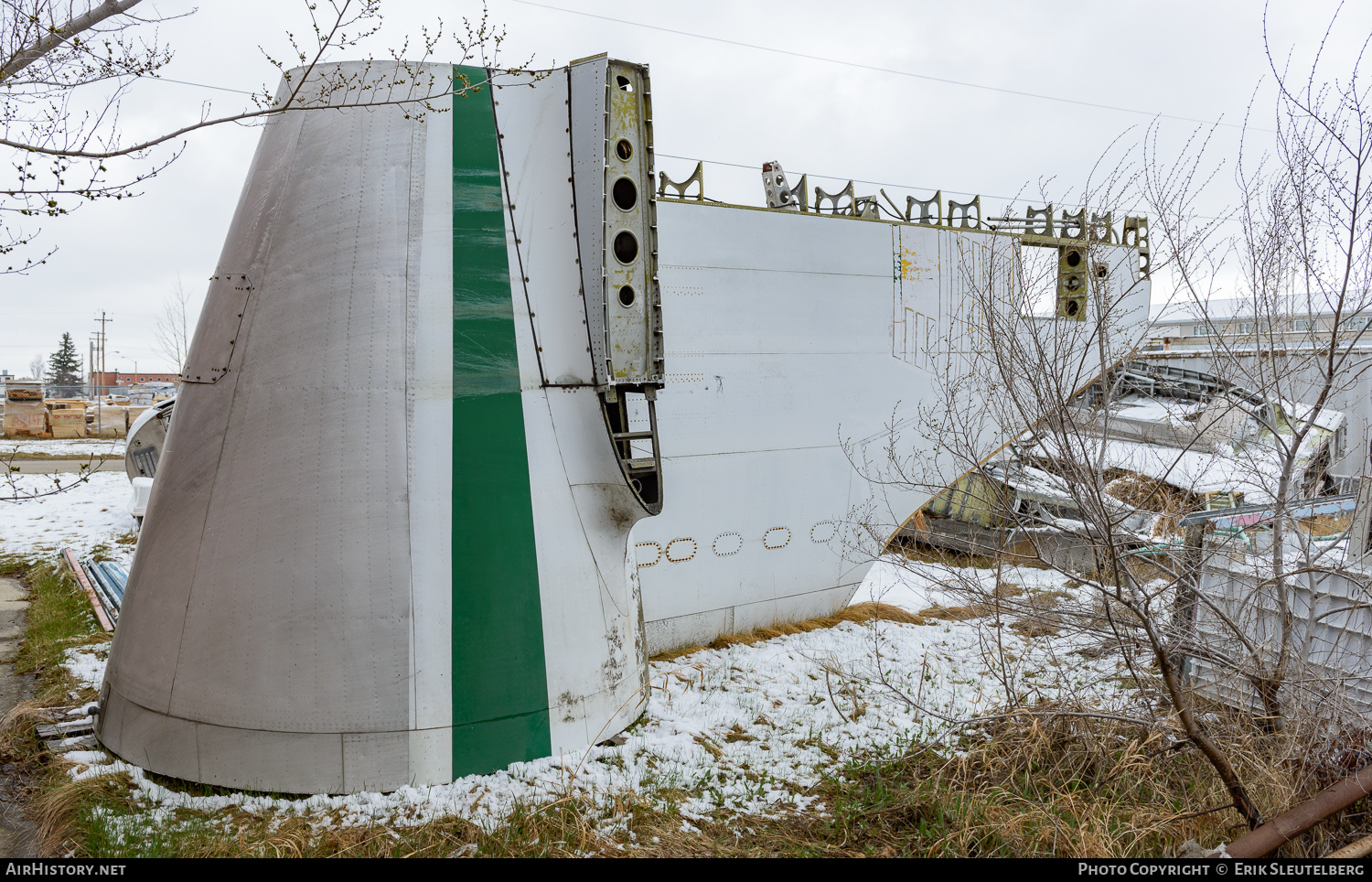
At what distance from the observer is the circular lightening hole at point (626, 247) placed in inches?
242

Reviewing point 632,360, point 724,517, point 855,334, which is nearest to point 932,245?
point 855,334

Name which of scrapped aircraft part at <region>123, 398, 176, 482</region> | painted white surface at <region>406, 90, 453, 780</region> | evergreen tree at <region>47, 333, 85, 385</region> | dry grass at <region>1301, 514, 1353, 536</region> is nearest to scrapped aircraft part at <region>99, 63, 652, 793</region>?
painted white surface at <region>406, 90, 453, 780</region>

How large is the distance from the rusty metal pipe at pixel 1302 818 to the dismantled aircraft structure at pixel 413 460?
2698mm

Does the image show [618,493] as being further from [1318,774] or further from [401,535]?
[1318,774]

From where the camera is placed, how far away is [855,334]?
9.84 metres

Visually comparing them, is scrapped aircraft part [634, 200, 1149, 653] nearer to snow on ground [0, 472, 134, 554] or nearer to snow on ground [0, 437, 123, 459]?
snow on ground [0, 472, 134, 554]

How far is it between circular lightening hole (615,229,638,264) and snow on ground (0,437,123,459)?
24739 millimetres

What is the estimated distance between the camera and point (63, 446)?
93.2ft

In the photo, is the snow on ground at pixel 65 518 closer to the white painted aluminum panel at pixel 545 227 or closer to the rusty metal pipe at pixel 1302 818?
the white painted aluminum panel at pixel 545 227

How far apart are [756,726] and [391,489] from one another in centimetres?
341

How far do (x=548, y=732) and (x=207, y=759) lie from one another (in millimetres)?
2090

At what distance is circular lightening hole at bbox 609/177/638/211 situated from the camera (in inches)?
242

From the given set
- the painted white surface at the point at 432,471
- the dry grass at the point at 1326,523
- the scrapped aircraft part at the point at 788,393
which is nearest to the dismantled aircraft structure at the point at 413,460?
the painted white surface at the point at 432,471

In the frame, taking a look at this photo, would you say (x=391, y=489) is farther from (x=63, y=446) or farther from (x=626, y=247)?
(x=63, y=446)
